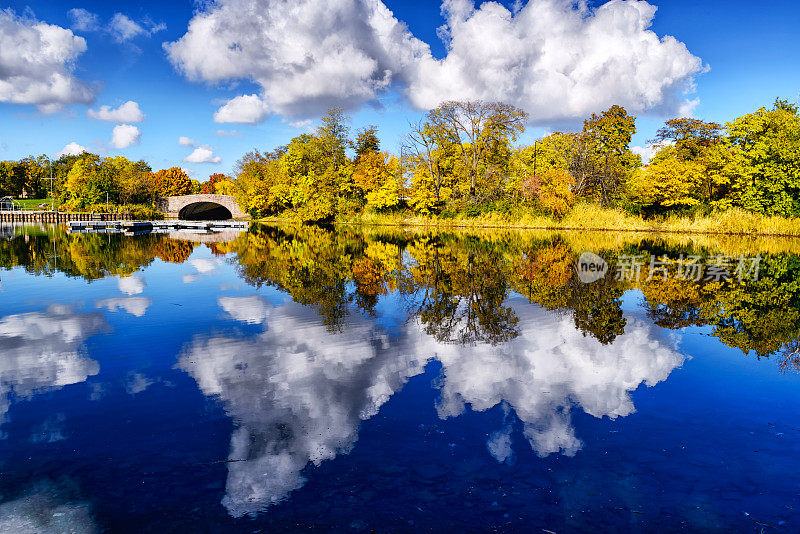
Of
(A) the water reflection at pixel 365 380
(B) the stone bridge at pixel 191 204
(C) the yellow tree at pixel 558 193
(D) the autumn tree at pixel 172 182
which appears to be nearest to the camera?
(A) the water reflection at pixel 365 380

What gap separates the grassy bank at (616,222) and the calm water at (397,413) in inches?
1452

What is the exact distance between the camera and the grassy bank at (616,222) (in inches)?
1772

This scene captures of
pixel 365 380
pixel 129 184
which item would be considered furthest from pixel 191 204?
pixel 365 380

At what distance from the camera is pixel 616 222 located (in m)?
51.6

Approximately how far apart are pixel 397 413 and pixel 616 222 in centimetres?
5086

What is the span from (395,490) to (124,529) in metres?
2.43

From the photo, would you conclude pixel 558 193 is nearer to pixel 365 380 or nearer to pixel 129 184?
pixel 365 380

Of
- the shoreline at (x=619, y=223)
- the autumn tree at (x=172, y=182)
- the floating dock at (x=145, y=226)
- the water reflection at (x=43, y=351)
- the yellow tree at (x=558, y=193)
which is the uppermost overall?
Result: the autumn tree at (x=172, y=182)

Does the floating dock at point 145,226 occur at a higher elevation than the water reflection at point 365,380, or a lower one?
higher

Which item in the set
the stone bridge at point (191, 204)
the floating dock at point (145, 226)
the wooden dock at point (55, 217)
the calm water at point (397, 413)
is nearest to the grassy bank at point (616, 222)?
the floating dock at point (145, 226)

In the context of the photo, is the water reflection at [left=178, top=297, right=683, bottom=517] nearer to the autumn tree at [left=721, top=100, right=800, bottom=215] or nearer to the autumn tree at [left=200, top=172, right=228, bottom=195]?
the autumn tree at [left=721, top=100, right=800, bottom=215]

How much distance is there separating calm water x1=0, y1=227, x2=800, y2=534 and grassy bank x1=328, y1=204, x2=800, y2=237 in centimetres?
3688

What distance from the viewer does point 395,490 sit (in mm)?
4871

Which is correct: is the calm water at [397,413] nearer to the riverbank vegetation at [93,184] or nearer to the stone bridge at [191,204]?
the stone bridge at [191,204]
